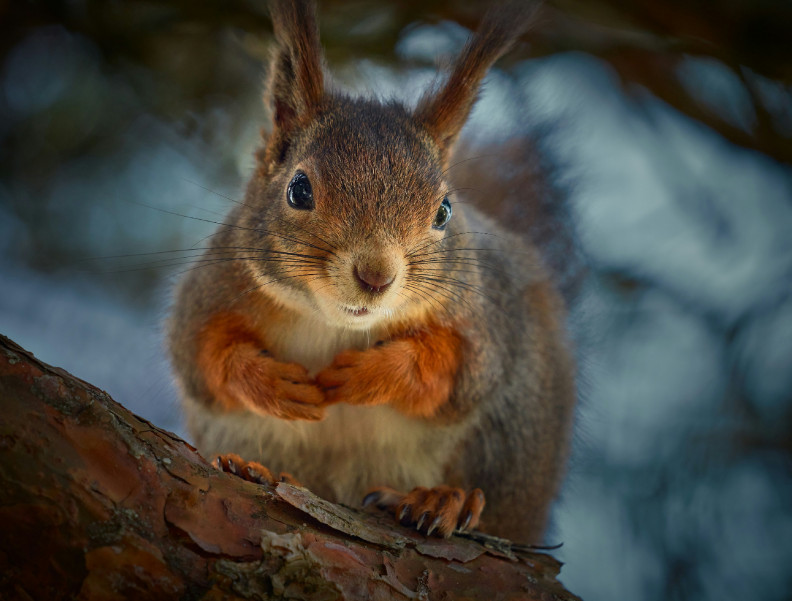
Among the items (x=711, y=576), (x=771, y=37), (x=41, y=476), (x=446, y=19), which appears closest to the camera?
(x=41, y=476)

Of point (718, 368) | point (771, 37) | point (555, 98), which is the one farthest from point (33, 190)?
point (718, 368)

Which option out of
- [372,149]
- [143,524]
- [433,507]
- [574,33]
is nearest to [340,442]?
[433,507]

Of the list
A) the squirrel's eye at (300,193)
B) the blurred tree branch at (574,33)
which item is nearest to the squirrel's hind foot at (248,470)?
the squirrel's eye at (300,193)

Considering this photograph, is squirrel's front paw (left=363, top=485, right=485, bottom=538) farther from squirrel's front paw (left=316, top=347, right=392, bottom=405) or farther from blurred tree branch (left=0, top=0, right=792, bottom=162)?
blurred tree branch (left=0, top=0, right=792, bottom=162)

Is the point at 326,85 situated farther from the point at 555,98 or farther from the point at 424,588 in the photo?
the point at 424,588

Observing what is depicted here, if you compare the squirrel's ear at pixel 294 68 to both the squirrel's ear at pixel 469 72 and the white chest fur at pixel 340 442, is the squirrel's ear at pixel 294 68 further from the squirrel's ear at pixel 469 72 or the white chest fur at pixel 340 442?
the white chest fur at pixel 340 442

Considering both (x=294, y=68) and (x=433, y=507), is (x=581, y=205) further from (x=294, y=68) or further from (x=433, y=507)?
(x=433, y=507)

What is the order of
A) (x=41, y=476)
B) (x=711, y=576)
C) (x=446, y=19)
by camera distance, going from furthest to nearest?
(x=711, y=576) < (x=446, y=19) < (x=41, y=476)
